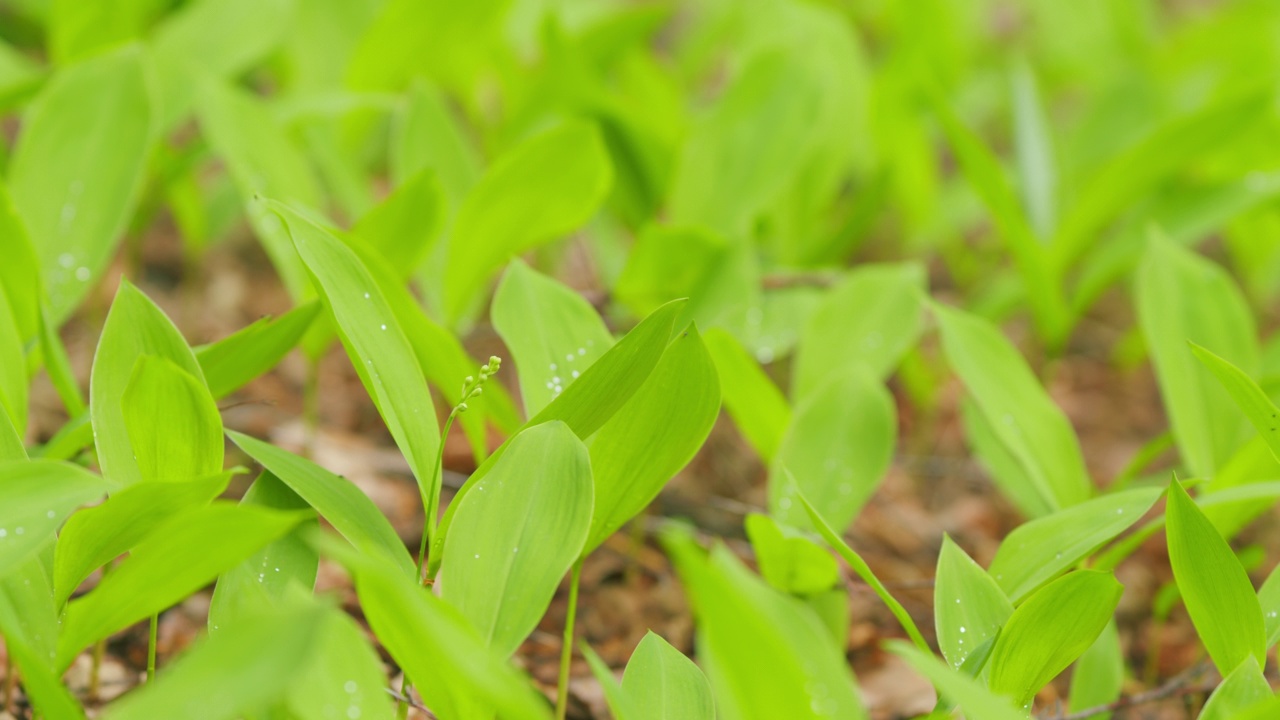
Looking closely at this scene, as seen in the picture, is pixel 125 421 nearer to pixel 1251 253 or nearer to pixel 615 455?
pixel 615 455

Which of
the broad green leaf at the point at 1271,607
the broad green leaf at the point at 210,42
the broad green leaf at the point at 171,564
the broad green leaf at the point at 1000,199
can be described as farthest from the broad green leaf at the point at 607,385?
the broad green leaf at the point at 210,42

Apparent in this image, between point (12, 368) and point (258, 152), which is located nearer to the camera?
point (12, 368)

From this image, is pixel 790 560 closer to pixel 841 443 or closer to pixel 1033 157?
pixel 841 443

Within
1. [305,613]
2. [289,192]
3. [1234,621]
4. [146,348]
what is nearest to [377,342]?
[146,348]

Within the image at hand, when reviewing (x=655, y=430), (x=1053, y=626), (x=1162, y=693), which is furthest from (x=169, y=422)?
(x=1162, y=693)

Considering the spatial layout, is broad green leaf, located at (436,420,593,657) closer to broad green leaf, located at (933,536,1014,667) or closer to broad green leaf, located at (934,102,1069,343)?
broad green leaf, located at (933,536,1014,667)

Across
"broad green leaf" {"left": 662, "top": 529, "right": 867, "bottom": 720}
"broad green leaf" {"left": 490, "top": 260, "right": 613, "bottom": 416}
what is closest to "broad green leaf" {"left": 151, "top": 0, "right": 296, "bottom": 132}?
"broad green leaf" {"left": 490, "top": 260, "right": 613, "bottom": 416}
